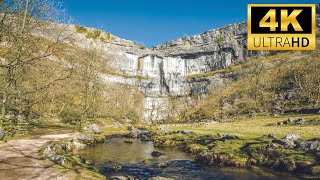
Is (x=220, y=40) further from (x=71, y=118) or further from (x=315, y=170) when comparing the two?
(x=315, y=170)

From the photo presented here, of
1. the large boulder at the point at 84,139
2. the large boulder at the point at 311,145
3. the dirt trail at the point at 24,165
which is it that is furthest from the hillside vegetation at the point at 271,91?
the dirt trail at the point at 24,165

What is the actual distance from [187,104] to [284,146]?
125562 mm

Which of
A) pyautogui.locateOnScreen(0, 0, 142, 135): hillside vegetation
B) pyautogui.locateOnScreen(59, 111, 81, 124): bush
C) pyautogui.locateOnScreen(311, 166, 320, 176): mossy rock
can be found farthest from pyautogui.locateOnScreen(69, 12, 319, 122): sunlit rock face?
pyautogui.locateOnScreen(311, 166, 320, 176): mossy rock

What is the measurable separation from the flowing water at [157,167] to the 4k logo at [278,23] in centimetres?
1477

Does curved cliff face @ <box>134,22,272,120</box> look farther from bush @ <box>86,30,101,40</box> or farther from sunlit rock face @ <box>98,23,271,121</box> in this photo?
bush @ <box>86,30,101,40</box>

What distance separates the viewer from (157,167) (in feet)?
92.2

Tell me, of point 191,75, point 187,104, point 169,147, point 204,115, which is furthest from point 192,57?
point 169,147

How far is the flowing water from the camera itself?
24.5 metres

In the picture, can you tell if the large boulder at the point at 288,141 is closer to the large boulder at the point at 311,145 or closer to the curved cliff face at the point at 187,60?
the large boulder at the point at 311,145

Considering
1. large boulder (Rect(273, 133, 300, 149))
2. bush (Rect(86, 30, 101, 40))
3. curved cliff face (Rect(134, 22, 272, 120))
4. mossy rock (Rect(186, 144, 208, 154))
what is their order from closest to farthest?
large boulder (Rect(273, 133, 300, 149))
mossy rock (Rect(186, 144, 208, 154))
curved cliff face (Rect(134, 22, 272, 120))
bush (Rect(86, 30, 101, 40))

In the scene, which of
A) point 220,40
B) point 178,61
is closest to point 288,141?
point 178,61

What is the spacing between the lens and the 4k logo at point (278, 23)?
3081 cm

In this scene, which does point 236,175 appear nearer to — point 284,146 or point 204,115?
point 284,146

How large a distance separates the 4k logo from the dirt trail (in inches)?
946
